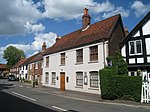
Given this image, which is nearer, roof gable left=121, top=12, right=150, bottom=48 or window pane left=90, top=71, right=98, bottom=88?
roof gable left=121, top=12, right=150, bottom=48

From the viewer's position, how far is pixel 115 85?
16953 millimetres

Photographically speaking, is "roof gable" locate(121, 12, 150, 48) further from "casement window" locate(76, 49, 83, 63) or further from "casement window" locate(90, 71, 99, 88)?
"casement window" locate(76, 49, 83, 63)

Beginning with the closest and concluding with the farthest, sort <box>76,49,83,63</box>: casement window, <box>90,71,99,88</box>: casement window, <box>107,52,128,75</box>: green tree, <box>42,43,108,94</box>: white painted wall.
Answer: <box>107,52,128,75</box>: green tree
<box>42,43,108,94</box>: white painted wall
<box>90,71,99,88</box>: casement window
<box>76,49,83,63</box>: casement window

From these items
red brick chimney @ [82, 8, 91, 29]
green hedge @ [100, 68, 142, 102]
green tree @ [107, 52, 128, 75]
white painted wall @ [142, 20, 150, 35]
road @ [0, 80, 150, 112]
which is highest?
red brick chimney @ [82, 8, 91, 29]

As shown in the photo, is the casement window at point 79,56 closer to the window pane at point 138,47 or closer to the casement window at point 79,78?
the casement window at point 79,78

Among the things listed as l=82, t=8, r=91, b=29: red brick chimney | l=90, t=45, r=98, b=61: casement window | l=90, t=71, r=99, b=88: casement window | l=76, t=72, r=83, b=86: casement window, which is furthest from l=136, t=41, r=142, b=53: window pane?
l=82, t=8, r=91, b=29: red brick chimney

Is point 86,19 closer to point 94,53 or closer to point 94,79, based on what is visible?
point 94,53

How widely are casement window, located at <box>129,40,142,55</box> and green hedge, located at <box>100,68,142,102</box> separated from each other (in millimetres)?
4114

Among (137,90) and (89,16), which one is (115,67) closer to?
(137,90)

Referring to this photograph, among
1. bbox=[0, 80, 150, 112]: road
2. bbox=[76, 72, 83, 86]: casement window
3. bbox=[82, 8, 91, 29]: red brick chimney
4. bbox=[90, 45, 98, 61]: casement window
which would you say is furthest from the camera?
bbox=[82, 8, 91, 29]: red brick chimney

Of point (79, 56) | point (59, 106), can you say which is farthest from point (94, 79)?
point (59, 106)

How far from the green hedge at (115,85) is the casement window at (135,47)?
162 inches

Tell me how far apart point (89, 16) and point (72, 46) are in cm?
570

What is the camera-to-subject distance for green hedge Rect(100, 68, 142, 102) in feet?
53.3
